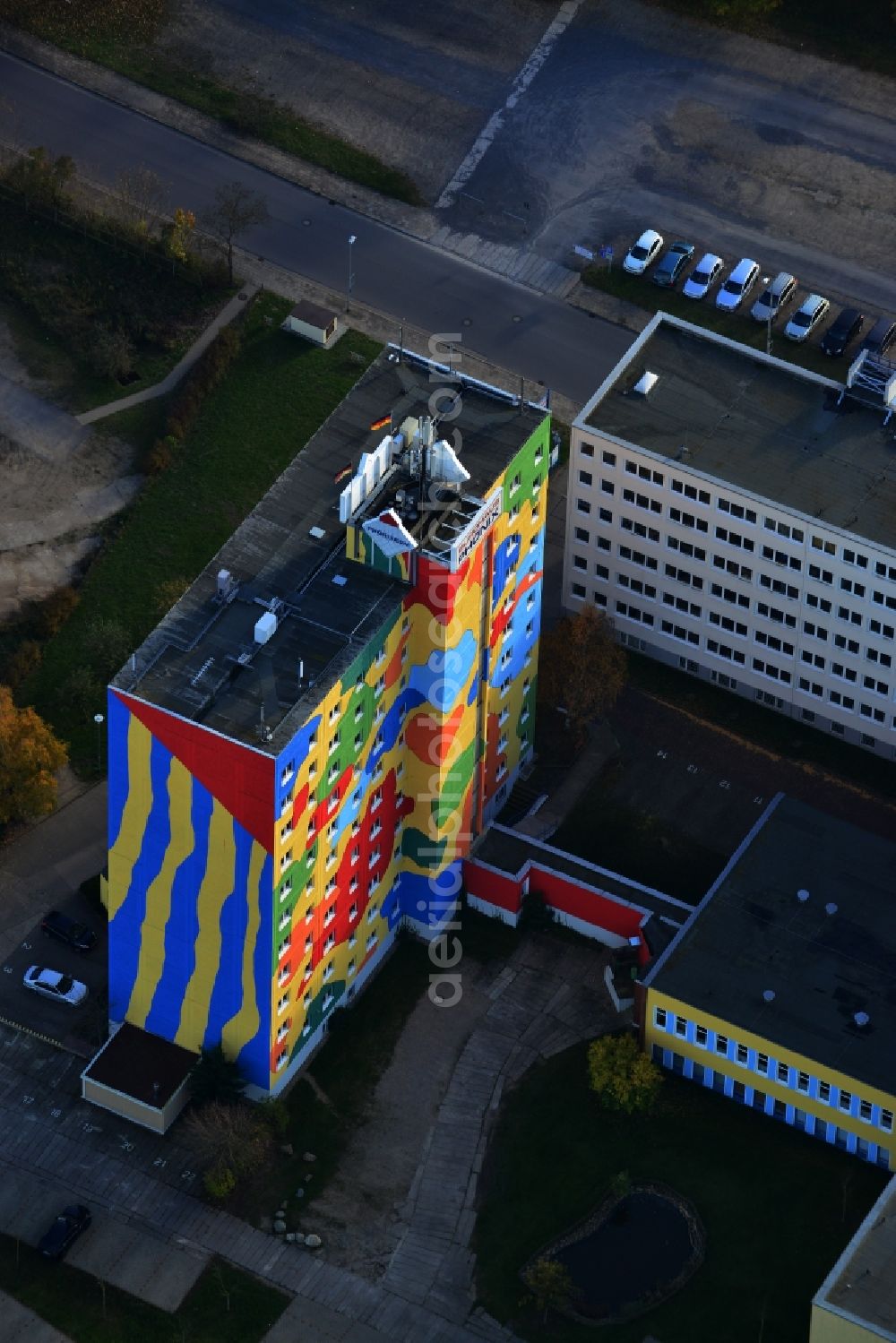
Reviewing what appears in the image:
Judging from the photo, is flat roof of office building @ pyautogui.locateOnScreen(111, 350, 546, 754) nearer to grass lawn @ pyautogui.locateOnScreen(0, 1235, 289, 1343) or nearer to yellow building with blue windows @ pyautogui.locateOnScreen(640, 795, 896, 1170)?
yellow building with blue windows @ pyautogui.locateOnScreen(640, 795, 896, 1170)

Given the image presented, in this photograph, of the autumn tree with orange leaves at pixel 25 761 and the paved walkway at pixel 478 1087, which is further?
the autumn tree with orange leaves at pixel 25 761

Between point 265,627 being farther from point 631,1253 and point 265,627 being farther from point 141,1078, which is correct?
point 631,1253

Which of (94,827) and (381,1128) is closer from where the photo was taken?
(381,1128)

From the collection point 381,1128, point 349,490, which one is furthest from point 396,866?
point 349,490

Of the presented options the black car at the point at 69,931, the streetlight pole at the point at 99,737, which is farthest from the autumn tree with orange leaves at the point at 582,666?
the black car at the point at 69,931

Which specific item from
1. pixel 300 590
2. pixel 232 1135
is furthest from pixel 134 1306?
pixel 300 590

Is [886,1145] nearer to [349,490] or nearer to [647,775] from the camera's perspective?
[647,775]

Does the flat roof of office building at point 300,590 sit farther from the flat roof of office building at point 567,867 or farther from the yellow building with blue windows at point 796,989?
the yellow building with blue windows at point 796,989

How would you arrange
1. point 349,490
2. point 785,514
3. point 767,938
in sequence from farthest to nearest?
point 785,514
point 767,938
point 349,490
